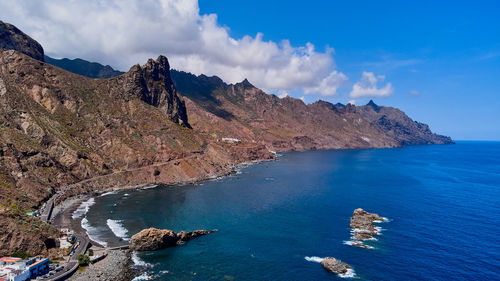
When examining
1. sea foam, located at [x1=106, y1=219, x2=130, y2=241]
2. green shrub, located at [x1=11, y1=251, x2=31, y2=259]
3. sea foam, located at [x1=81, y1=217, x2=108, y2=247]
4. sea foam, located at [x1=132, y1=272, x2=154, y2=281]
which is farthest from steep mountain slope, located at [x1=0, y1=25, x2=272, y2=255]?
→ sea foam, located at [x1=132, y1=272, x2=154, y2=281]

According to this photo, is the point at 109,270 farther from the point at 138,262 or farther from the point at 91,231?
the point at 91,231

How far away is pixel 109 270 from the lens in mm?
75812

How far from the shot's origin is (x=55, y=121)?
181500mm

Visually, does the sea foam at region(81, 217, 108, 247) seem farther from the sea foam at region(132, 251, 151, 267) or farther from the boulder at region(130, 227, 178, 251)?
the sea foam at region(132, 251, 151, 267)

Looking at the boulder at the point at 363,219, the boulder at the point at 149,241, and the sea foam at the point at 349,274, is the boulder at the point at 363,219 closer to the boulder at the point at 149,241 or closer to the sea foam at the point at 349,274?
the sea foam at the point at 349,274

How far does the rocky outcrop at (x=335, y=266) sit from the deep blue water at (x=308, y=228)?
64.7 inches

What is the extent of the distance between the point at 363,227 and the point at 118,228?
81.8 m

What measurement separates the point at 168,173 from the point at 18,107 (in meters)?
85.8

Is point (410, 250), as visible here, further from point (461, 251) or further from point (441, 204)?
point (441, 204)

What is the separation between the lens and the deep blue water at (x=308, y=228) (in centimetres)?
7812

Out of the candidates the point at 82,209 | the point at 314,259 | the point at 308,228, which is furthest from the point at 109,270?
the point at 308,228

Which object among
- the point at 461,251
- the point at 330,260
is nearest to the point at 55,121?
the point at 330,260

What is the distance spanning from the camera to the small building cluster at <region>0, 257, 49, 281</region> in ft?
218

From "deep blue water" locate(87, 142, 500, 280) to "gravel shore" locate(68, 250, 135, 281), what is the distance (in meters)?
5.62
